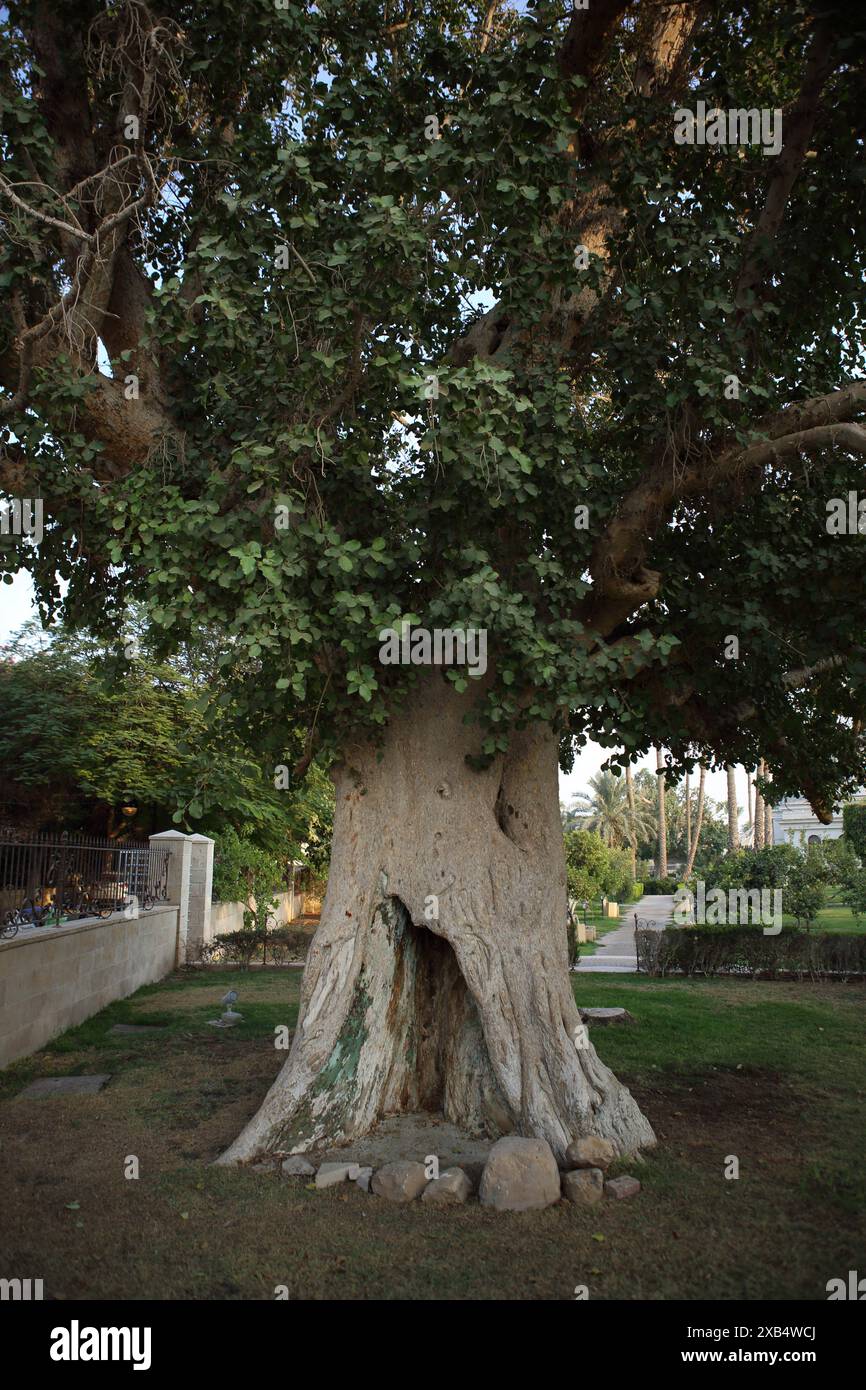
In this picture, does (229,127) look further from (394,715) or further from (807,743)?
(807,743)

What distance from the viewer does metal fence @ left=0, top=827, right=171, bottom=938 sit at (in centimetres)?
919

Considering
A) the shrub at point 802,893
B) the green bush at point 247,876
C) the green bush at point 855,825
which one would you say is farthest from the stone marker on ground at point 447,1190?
the green bush at point 855,825

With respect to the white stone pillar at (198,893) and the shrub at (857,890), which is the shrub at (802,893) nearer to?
the shrub at (857,890)

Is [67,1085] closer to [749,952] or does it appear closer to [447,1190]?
[447,1190]

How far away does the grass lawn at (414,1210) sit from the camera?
474 centimetres

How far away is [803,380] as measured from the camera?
8.34 m

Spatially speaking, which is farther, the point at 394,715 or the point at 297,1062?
the point at 394,715

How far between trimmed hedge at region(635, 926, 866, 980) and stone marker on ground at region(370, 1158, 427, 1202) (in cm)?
1126

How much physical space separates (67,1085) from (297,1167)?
3120 millimetres

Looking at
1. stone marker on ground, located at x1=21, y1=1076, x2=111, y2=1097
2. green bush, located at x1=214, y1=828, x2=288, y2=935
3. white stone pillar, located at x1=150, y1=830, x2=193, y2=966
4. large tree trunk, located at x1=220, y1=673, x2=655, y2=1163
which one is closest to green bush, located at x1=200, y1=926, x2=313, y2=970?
green bush, located at x1=214, y1=828, x2=288, y2=935

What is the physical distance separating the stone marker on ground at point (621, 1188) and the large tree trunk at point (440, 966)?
55 centimetres

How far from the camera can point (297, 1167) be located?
245 inches
